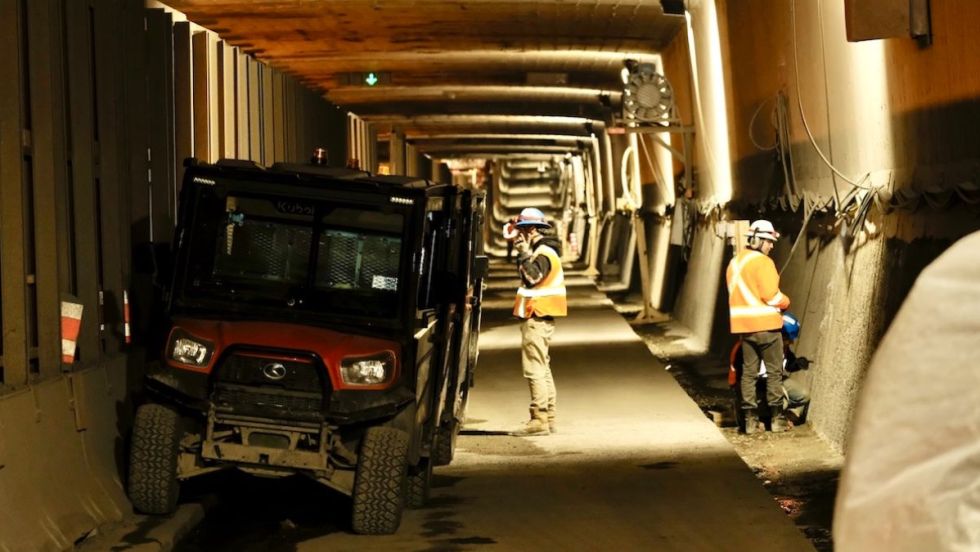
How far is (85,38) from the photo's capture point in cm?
972

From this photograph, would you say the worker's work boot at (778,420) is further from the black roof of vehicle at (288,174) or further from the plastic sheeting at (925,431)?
the plastic sheeting at (925,431)

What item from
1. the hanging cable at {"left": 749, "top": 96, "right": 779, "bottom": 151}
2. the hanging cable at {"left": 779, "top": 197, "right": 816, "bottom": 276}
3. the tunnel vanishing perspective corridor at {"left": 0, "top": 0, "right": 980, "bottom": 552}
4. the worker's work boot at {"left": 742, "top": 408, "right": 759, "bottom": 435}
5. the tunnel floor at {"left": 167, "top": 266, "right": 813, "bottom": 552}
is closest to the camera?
the tunnel vanishing perspective corridor at {"left": 0, "top": 0, "right": 980, "bottom": 552}

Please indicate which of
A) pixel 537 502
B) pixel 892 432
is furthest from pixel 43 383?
pixel 892 432

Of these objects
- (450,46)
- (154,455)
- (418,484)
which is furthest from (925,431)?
Answer: (450,46)

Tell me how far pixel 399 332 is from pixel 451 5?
35.2 feet

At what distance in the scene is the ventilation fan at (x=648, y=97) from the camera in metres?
22.2

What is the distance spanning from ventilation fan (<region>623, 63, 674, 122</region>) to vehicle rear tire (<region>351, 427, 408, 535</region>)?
13.9m

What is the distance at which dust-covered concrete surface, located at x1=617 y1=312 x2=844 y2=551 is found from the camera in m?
10.6

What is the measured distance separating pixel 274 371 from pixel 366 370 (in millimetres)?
544

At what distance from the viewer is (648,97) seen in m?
22.3

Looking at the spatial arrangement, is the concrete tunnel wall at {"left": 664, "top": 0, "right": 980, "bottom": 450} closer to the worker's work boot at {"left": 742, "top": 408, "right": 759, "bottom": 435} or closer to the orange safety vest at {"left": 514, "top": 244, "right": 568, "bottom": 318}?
the worker's work boot at {"left": 742, "top": 408, "right": 759, "bottom": 435}

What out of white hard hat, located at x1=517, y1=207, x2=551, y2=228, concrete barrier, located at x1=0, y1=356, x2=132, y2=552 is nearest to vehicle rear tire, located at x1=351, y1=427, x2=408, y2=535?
concrete barrier, located at x1=0, y1=356, x2=132, y2=552

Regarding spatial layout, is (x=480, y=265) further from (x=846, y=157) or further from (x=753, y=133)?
(x=753, y=133)

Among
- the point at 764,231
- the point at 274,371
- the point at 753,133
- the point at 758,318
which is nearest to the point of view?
the point at 274,371
